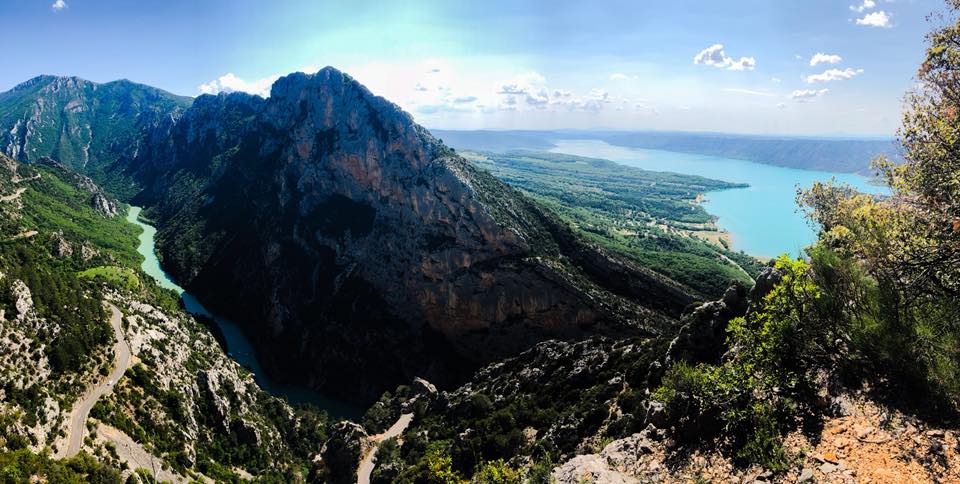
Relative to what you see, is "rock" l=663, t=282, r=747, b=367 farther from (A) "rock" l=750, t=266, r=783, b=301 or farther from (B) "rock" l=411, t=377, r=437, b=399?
(B) "rock" l=411, t=377, r=437, b=399

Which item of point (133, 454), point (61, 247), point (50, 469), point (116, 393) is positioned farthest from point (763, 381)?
point (61, 247)

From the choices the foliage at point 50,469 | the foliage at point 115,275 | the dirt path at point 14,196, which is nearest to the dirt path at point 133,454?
the foliage at point 50,469

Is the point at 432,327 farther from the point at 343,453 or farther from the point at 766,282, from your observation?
the point at 766,282

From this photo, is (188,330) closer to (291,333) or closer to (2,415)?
(291,333)

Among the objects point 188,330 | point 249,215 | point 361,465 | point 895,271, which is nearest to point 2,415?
point 361,465

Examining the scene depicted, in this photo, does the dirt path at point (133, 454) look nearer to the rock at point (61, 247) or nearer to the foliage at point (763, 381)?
the foliage at point (763, 381)
